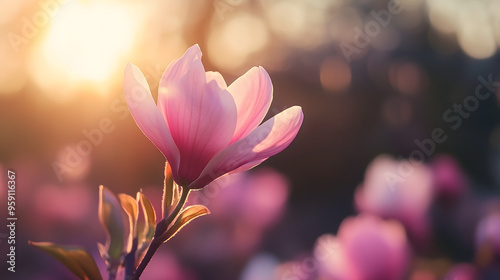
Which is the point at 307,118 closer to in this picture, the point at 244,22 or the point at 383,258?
the point at 244,22

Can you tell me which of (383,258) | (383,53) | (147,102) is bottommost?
(383,258)

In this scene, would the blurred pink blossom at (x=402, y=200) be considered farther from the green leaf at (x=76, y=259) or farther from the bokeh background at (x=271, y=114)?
the green leaf at (x=76, y=259)

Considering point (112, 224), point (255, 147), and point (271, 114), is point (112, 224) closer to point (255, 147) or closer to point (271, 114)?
point (255, 147)

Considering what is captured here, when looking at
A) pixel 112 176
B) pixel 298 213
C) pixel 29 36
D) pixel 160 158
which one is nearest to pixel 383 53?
pixel 298 213

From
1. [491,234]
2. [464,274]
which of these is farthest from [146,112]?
[491,234]

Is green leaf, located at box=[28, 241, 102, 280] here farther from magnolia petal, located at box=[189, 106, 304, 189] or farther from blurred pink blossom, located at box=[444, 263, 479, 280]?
blurred pink blossom, located at box=[444, 263, 479, 280]
